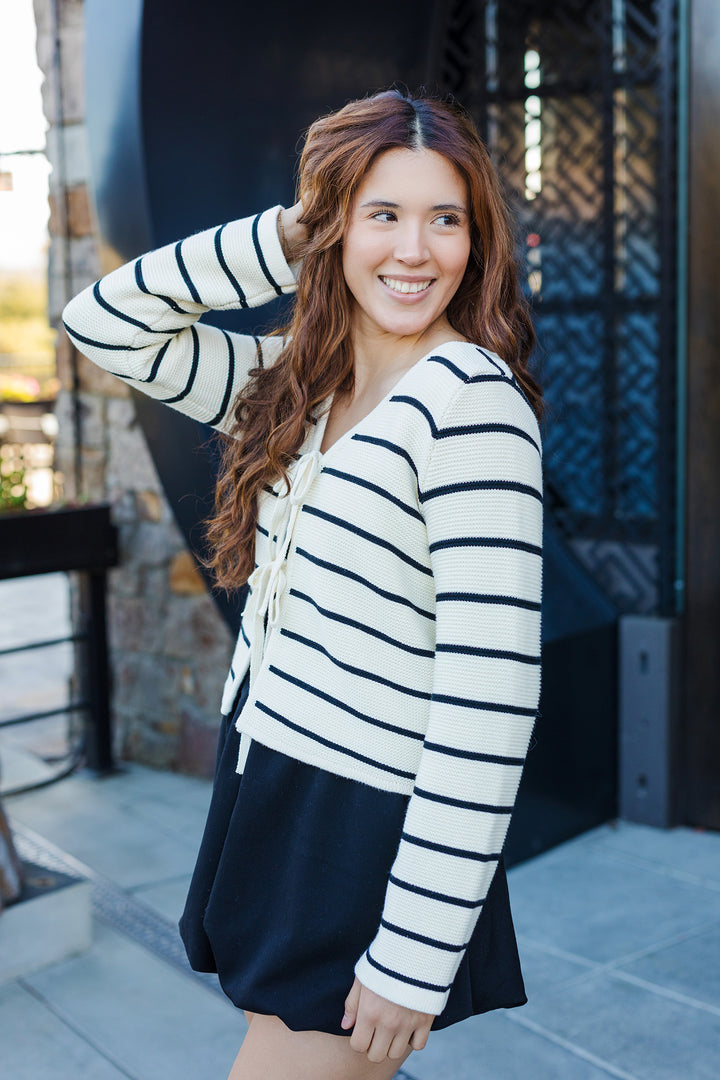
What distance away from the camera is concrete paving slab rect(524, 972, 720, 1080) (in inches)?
96.0

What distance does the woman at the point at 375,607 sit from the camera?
1.20 meters

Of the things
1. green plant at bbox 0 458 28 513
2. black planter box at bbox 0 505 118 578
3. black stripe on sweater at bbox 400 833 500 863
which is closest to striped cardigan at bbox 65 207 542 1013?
black stripe on sweater at bbox 400 833 500 863

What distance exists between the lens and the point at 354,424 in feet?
4.72

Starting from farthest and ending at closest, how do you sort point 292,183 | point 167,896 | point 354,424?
point 167,896
point 292,183
point 354,424

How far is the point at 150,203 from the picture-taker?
269 cm

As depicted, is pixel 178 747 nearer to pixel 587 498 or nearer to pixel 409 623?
pixel 587 498

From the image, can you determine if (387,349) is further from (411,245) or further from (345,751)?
(345,751)

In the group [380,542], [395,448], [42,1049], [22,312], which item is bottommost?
[42,1049]

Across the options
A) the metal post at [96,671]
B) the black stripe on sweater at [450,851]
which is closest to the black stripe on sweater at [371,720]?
the black stripe on sweater at [450,851]

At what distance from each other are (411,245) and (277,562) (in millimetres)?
414

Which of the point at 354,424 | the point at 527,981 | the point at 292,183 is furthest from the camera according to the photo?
the point at 292,183

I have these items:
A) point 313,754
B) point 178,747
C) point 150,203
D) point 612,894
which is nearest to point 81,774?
point 178,747

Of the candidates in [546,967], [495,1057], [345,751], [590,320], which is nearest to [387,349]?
[345,751]

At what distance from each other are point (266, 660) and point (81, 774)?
340 centimetres
